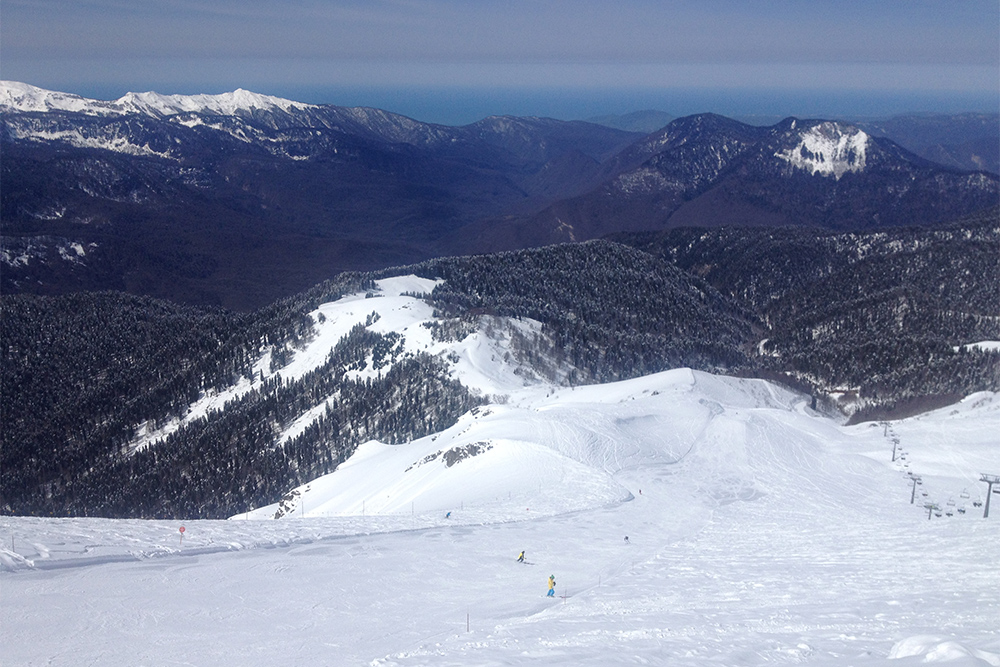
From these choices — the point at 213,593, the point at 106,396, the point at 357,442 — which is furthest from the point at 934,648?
the point at 106,396

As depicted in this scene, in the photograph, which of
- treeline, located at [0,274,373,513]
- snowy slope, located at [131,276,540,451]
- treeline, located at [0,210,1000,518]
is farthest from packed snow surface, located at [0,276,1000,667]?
treeline, located at [0,274,373,513]

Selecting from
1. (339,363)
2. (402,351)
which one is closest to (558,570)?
(402,351)

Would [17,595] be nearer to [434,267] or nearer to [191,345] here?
[191,345]

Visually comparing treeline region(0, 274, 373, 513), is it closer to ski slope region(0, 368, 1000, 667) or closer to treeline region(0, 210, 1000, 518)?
treeline region(0, 210, 1000, 518)

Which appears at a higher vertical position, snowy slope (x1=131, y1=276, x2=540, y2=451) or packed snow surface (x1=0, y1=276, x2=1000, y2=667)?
snowy slope (x1=131, y1=276, x2=540, y2=451)

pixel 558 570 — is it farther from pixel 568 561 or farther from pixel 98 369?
pixel 98 369

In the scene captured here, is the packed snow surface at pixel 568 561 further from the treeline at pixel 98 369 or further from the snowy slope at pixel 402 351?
the treeline at pixel 98 369
